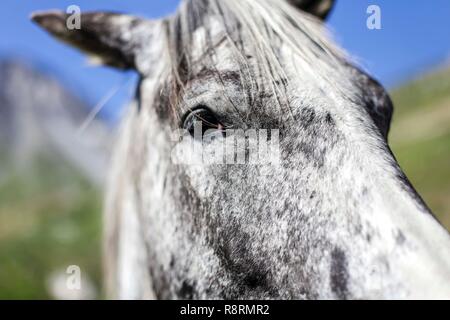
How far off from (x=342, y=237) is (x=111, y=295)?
7.94ft

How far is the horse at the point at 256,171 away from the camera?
1.78 meters

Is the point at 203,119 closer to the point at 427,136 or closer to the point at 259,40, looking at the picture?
the point at 259,40

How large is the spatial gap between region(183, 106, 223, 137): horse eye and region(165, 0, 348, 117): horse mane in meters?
0.22

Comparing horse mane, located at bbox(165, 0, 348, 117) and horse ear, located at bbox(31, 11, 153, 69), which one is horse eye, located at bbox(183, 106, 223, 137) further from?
horse ear, located at bbox(31, 11, 153, 69)

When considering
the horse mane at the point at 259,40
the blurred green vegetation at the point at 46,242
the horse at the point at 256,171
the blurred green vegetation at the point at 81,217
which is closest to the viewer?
the horse at the point at 256,171

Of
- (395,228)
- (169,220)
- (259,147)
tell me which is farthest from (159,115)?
(395,228)

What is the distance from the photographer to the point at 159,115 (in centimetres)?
295

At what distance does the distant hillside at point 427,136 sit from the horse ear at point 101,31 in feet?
12.2

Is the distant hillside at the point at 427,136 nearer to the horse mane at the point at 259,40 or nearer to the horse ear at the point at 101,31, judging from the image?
the horse mane at the point at 259,40

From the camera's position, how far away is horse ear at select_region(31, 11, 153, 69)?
3281mm

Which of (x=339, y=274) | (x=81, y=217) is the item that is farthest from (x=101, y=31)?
(x=81, y=217)

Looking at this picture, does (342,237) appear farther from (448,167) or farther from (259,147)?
(448,167)

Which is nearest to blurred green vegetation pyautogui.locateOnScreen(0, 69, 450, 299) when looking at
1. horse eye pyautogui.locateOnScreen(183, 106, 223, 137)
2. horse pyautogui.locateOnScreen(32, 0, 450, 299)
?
horse pyautogui.locateOnScreen(32, 0, 450, 299)

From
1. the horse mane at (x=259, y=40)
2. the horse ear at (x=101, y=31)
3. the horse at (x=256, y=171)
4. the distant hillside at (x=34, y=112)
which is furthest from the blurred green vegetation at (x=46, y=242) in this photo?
the distant hillside at (x=34, y=112)
